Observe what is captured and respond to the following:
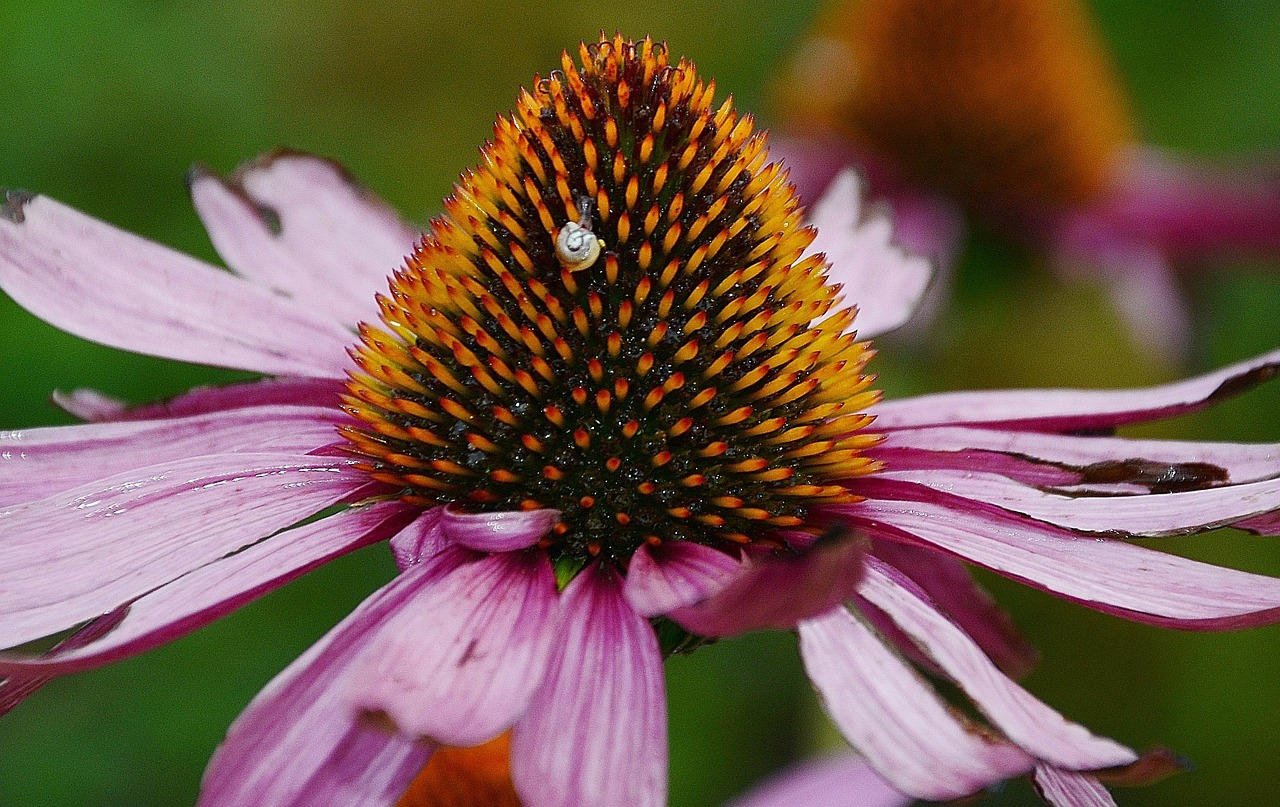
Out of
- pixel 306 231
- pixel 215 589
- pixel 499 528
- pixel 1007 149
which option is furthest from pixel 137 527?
pixel 1007 149

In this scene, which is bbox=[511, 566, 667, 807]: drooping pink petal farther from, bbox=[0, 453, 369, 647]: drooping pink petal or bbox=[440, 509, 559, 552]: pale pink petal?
bbox=[0, 453, 369, 647]: drooping pink petal

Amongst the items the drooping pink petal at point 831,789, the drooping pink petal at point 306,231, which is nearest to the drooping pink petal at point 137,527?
the drooping pink petal at point 306,231

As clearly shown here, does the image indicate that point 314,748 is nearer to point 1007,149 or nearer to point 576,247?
point 576,247

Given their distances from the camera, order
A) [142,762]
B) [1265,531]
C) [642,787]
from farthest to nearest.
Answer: [142,762] < [1265,531] < [642,787]

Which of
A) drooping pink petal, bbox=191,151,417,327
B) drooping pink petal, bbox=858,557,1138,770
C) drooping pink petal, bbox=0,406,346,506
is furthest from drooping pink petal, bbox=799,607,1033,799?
drooping pink petal, bbox=191,151,417,327

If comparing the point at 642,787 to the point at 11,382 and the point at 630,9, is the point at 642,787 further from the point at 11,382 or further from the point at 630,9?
the point at 630,9

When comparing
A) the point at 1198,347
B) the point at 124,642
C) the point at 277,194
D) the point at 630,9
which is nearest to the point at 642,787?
the point at 124,642
